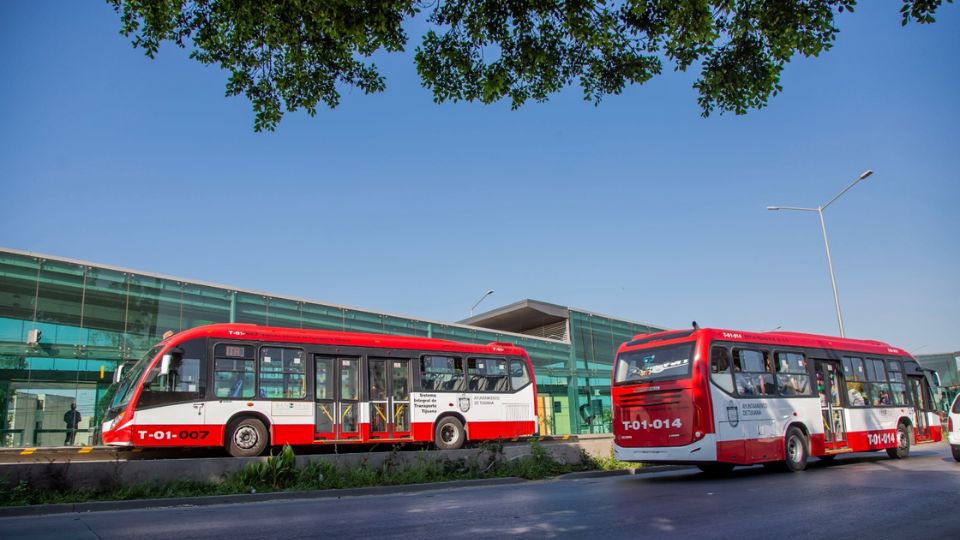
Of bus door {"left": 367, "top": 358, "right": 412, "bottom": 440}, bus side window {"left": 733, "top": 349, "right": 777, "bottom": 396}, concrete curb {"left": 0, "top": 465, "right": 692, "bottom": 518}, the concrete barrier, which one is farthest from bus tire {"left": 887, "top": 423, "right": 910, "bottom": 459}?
bus door {"left": 367, "top": 358, "right": 412, "bottom": 440}

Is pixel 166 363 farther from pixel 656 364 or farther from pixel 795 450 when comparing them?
pixel 795 450

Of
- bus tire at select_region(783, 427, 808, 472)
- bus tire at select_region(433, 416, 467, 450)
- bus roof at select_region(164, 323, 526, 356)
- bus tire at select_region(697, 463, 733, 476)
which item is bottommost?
bus tire at select_region(697, 463, 733, 476)

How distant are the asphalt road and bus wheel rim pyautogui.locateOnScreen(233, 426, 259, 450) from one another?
16.5 ft

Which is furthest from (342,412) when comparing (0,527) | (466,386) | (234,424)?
(0,527)

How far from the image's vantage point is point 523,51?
836 cm

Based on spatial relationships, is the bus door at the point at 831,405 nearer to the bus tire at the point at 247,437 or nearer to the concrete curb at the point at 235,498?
the concrete curb at the point at 235,498

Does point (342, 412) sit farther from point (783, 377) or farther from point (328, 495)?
point (783, 377)

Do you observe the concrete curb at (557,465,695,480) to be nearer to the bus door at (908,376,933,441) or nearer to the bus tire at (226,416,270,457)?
the bus door at (908,376,933,441)

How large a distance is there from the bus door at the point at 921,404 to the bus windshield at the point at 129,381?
64.8ft

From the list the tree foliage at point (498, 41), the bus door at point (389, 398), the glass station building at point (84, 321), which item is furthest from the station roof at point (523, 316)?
the tree foliage at point (498, 41)

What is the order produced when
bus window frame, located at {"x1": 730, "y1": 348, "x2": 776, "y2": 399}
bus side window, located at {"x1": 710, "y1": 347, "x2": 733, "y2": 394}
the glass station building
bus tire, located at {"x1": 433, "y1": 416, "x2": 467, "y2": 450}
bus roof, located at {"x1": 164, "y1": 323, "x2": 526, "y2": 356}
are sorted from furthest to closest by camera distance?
the glass station building
bus tire, located at {"x1": 433, "y1": 416, "x2": 467, "y2": 450}
bus roof, located at {"x1": 164, "y1": 323, "x2": 526, "y2": 356}
bus window frame, located at {"x1": 730, "y1": 348, "x2": 776, "y2": 399}
bus side window, located at {"x1": 710, "y1": 347, "x2": 733, "y2": 394}

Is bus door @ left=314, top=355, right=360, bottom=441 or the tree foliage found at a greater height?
the tree foliage

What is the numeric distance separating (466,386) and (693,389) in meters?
8.14

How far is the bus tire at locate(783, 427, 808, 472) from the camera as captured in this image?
15.3 meters
